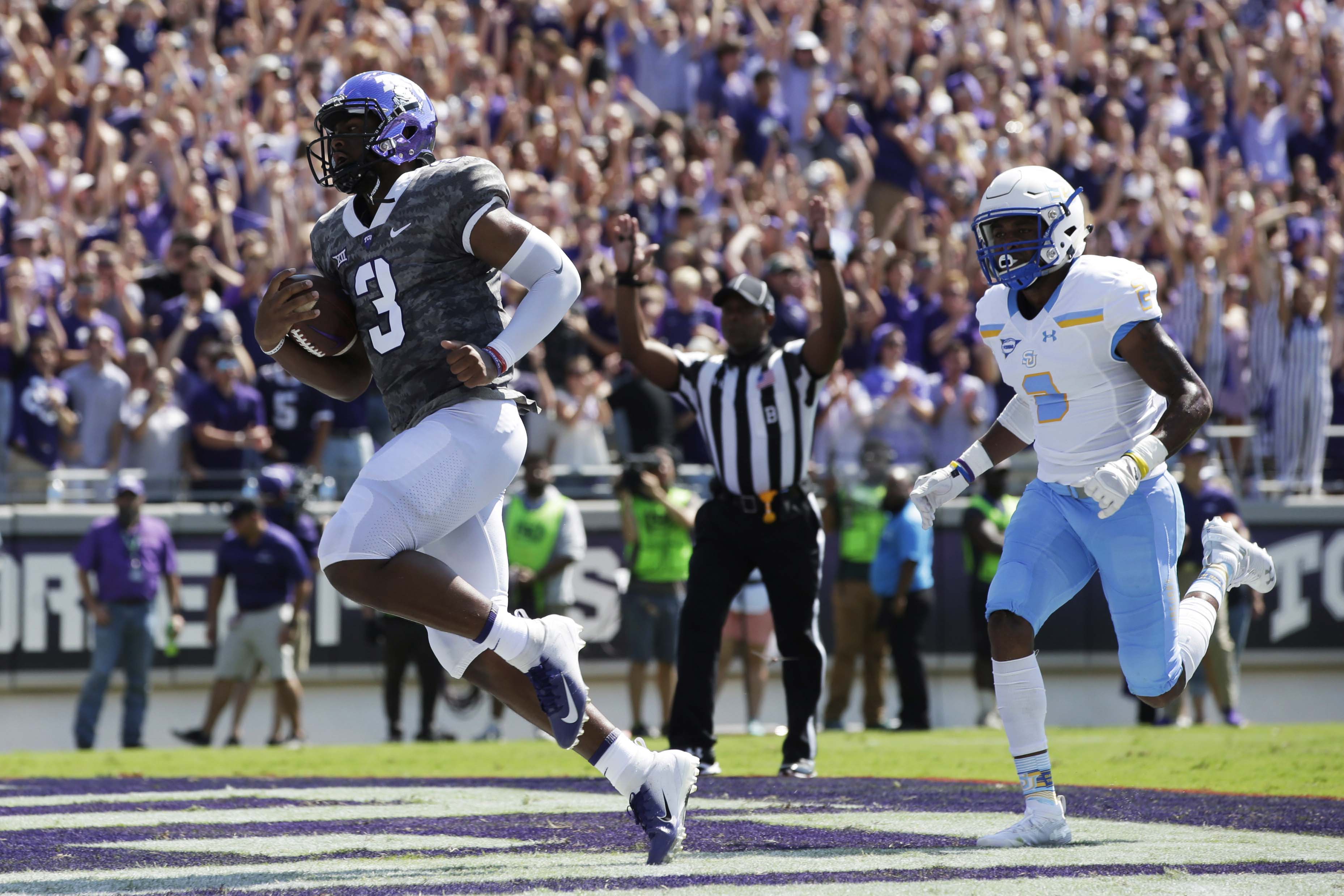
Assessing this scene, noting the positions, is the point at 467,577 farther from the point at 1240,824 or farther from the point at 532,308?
the point at 1240,824

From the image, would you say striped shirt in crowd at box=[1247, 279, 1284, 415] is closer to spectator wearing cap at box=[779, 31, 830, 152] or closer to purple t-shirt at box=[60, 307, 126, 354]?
spectator wearing cap at box=[779, 31, 830, 152]

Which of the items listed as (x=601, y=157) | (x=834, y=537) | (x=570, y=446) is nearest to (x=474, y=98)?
(x=601, y=157)

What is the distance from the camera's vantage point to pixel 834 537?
12.1 metres

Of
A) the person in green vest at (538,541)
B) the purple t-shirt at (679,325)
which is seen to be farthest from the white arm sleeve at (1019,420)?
the purple t-shirt at (679,325)

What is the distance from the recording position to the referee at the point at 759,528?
22.1 feet

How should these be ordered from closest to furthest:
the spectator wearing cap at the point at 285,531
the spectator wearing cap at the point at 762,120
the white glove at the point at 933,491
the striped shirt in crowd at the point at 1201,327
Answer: the white glove at the point at 933,491, the spectator wearing cap at the point at 285,531, the striped shirt in crowd at the point at 1201,327, the spectator wearing cap at the point at 762,120

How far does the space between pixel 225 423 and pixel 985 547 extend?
5.05 m

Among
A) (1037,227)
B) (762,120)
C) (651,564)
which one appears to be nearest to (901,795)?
(1037,227)

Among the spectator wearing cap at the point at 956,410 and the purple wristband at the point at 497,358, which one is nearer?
the purple wristband at the point at 497,358

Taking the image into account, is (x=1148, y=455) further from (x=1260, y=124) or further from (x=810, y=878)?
(x=1260, y=124)

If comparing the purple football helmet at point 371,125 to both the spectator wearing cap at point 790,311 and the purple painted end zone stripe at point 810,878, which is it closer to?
the purple painted end zone stripe at point 810,878

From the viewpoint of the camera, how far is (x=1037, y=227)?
4.85m

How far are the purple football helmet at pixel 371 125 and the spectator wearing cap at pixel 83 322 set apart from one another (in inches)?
273

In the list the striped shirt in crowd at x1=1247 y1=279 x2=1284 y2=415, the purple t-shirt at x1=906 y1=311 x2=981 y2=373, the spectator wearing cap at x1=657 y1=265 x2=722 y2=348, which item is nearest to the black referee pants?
the spectator wearing cap at x1=657 y1=265 x2=722 y2=348
